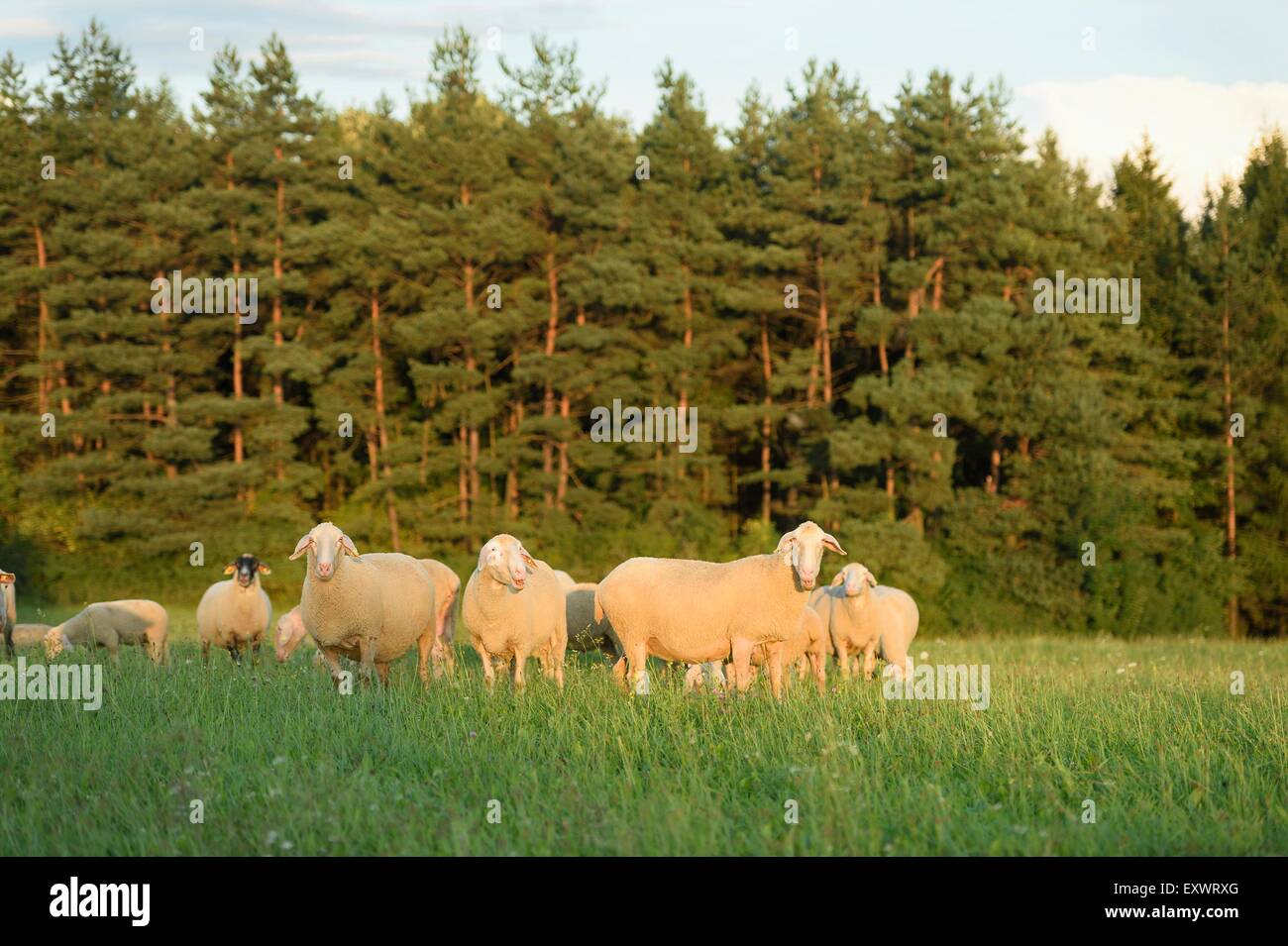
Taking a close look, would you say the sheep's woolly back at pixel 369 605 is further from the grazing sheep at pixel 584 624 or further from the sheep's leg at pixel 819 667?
the sheep's leg at pixel 819 667

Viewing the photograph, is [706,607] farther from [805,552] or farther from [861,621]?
[861,621]

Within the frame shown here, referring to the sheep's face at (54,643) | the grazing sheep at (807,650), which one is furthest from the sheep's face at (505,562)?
the sheep's face at (54,643)

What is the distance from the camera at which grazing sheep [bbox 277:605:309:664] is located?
18.6 m

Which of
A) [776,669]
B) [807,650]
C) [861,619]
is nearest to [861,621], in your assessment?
[861,619]

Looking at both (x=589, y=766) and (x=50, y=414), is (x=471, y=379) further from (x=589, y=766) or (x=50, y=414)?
(x=589, y=766)

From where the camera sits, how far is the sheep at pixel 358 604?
533 inches

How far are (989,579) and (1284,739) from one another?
3072 cm

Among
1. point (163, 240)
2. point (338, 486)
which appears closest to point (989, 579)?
point (338, 486)

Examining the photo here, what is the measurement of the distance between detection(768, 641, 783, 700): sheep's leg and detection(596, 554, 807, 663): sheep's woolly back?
212mm

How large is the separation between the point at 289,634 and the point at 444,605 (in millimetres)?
3504

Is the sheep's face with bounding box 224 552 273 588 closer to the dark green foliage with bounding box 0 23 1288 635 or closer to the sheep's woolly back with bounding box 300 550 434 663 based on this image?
the sheep's woolly back with bounding box 300 550 434 663

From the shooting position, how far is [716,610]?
1336cm

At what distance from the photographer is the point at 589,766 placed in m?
9.74

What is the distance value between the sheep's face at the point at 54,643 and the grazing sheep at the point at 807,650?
896 centimetres
